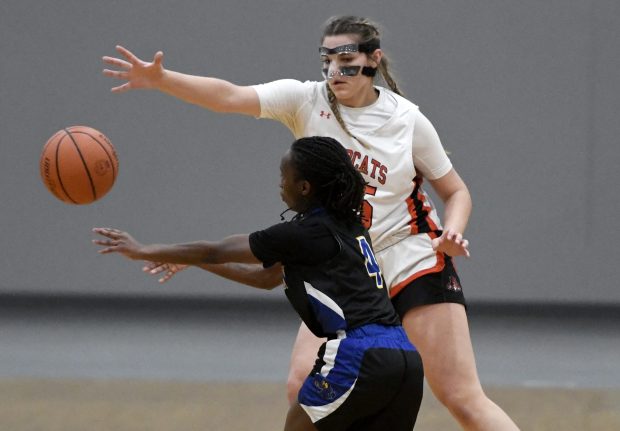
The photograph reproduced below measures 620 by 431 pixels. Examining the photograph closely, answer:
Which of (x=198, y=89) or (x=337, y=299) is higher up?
(x=198, y=89)

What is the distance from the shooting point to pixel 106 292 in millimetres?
7684

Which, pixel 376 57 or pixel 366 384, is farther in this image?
pixel 376 57

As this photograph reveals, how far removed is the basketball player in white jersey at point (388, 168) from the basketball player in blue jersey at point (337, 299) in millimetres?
746

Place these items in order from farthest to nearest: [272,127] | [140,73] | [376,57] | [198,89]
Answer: [272,127], [376,57], [198,89], [140,73]

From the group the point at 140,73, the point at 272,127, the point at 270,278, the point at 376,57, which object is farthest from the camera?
the point at 272,127

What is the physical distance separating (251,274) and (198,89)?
2.78 feet

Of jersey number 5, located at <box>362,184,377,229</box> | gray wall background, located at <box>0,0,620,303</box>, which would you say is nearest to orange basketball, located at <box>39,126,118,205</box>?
jersey number 5, located at <box>362,184,377,229</box>

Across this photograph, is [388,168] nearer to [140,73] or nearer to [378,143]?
[378,143]

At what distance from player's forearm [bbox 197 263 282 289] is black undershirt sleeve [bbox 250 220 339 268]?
1.08ft

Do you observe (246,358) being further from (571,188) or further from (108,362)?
(571,188)

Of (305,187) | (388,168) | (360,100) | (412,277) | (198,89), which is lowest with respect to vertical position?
(412,277)

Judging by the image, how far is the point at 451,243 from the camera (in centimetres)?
370

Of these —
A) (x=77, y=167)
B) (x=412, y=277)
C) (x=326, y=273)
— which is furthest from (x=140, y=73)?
(x=412, y=277)

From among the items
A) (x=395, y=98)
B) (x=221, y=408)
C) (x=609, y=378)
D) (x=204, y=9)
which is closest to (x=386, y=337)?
(x=395, y=98)
